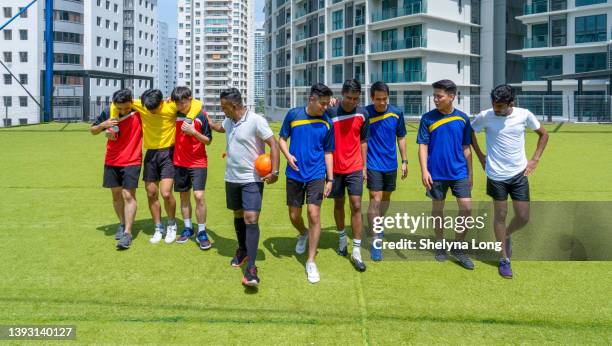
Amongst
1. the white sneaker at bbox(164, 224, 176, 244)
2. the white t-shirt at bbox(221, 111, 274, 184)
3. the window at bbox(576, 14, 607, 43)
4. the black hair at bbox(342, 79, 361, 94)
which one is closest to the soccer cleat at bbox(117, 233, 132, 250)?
the white sneaker at bbox(164, 224, 176, 244)

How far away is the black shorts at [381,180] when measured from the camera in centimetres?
626

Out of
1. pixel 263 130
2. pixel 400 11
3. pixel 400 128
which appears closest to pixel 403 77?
pixel 400 11

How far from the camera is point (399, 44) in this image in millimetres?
53250

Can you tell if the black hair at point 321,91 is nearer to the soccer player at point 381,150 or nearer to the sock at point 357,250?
the soccer player at point 381,150

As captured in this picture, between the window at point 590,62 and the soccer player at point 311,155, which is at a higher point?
the window at point 590,62

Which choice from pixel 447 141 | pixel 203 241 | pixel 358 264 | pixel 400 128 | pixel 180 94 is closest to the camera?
pixel 358 264

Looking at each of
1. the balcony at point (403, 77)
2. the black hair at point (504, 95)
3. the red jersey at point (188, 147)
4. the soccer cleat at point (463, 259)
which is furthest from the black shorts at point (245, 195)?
the balcony at point (403, 77)

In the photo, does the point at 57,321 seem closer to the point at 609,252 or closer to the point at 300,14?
the point at 609,252

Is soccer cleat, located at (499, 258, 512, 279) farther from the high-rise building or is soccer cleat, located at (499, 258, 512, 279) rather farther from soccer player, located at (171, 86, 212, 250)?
the high-rise building

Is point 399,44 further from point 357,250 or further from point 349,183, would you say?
point 357,250

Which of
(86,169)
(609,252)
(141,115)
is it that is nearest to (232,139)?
(141,115)

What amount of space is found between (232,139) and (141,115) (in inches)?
73.3

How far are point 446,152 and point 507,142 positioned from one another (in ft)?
2.12

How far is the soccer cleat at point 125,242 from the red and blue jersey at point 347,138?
8.94ft
